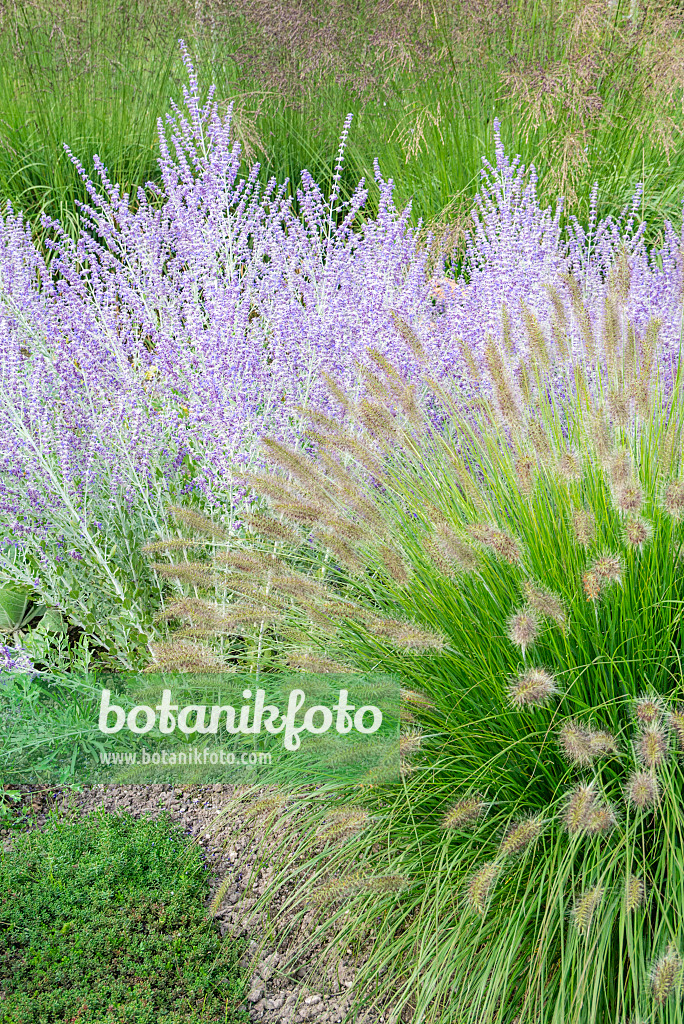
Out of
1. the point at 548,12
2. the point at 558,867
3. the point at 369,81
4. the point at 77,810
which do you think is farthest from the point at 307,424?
the point at 548,12

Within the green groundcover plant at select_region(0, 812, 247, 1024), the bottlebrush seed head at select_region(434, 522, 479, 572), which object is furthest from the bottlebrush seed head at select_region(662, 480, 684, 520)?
the green groundcover plant at select_region(0, 812, 247, 1024)

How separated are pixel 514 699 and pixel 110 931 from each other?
1160 mm

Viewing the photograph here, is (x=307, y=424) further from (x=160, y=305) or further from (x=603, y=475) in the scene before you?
(x=603, y=475)

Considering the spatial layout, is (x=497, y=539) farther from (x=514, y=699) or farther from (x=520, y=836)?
(x=520, y=836)

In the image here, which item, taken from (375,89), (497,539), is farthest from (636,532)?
(375,89)

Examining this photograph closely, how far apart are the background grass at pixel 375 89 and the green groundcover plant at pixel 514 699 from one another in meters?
2.59

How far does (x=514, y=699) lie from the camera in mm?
1637

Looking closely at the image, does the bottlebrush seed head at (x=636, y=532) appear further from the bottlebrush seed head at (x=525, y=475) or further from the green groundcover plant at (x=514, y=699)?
the bottlebrush seed head at (x=525, y=475)

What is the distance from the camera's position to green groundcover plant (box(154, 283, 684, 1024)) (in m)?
1.73

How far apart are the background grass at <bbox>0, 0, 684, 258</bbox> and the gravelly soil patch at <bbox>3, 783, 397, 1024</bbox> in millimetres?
2955

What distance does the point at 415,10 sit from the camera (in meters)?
5.20

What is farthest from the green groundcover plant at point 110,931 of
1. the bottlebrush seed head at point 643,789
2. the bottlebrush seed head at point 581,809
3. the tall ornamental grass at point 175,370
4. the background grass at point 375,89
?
the background grass at point 375,89

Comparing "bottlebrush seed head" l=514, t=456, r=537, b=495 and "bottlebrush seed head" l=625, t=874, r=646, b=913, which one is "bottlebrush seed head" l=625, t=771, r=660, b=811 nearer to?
"bottlebrush seed head" l=625, t=874, r=646, b=913

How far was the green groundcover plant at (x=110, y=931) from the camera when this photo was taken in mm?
2049
